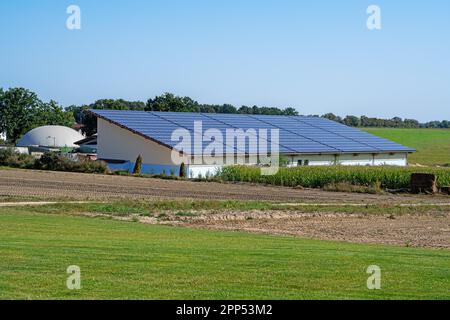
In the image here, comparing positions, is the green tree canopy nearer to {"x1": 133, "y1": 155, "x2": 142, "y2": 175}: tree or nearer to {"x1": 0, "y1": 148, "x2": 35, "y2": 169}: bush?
{"x1": 0, "y1": 148, "x2": 35, "y2": 169}: bush

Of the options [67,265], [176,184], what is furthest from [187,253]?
[176,184]

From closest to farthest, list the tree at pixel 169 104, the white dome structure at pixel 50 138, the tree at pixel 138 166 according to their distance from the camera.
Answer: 1. the tree at pixel 138 166
2. the white dome structure at pixel 50 138
3. the tree at pixel 169 104

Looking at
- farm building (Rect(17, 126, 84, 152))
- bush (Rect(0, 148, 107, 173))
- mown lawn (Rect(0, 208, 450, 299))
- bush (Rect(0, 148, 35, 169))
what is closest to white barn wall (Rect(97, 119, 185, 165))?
bush (Rect(0, 148, 107, 173))

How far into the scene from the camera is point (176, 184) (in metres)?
51.1

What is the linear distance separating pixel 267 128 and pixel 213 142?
34.7ft

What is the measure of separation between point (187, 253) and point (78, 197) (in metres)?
22.1

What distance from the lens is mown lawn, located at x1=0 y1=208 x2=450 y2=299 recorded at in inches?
421

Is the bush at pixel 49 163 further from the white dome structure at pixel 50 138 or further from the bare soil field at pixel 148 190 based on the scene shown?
the white dome structure at pixel 50 138

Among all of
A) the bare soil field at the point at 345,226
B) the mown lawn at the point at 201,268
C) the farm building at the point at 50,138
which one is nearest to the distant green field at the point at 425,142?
the farm building at the point at 50,138

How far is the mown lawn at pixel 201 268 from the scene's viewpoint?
35.1 ft

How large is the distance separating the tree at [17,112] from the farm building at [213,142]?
41251 mm

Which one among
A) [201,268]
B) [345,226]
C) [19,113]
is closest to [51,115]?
[19,113]

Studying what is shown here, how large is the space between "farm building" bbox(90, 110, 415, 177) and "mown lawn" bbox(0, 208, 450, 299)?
135 ft
